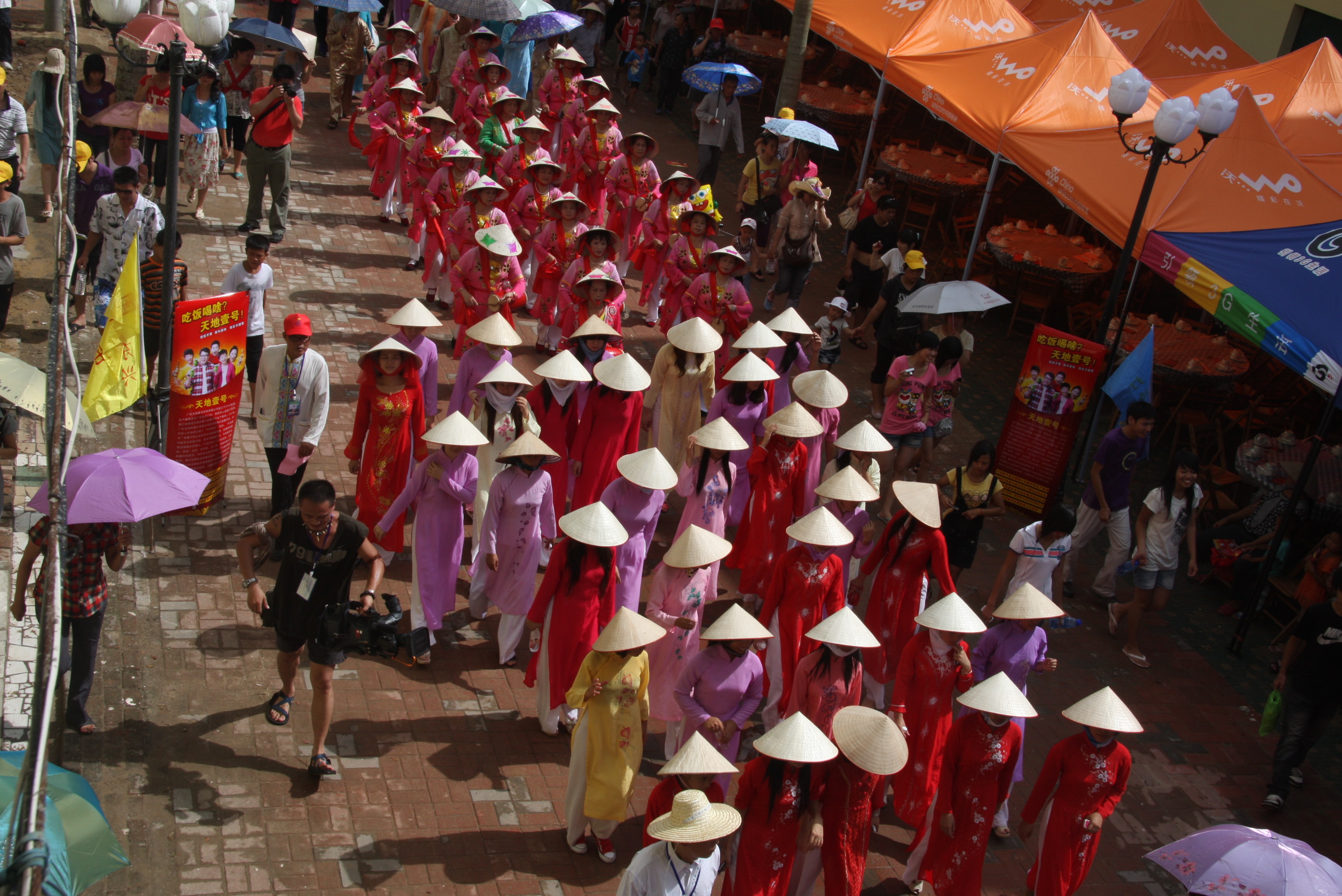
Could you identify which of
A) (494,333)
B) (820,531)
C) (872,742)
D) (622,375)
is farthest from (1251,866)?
(494,333)

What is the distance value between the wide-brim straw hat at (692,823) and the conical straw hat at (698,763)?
7.8 inches

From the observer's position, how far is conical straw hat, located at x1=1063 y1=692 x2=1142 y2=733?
5.97m

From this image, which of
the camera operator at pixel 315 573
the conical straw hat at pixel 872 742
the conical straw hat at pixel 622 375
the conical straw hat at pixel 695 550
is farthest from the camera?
the conical straw hat at pixel 622 375

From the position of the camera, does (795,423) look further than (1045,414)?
No

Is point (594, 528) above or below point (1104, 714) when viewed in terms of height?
above

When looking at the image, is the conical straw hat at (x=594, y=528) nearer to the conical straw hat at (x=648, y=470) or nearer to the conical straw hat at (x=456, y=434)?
the conical straw hat at (x=648, y=470)

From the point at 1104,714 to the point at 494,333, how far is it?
4645 millimetres

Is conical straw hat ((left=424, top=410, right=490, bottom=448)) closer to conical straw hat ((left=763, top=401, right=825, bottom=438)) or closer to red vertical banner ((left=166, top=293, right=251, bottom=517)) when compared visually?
red vertical banner ((left=166, top=293, right=251, bottom=517))

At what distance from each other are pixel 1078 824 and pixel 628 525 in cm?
295

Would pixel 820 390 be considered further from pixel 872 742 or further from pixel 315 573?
pixel 315 573

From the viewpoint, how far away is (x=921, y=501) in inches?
292

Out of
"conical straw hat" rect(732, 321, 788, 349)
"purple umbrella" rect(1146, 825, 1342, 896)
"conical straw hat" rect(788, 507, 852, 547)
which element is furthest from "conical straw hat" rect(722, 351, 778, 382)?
"purple umbrella" rect(1146, 825, 1342, 896)

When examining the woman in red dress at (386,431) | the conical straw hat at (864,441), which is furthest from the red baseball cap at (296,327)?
the conical straw hat at (864,441)

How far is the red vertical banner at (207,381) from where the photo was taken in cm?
775
